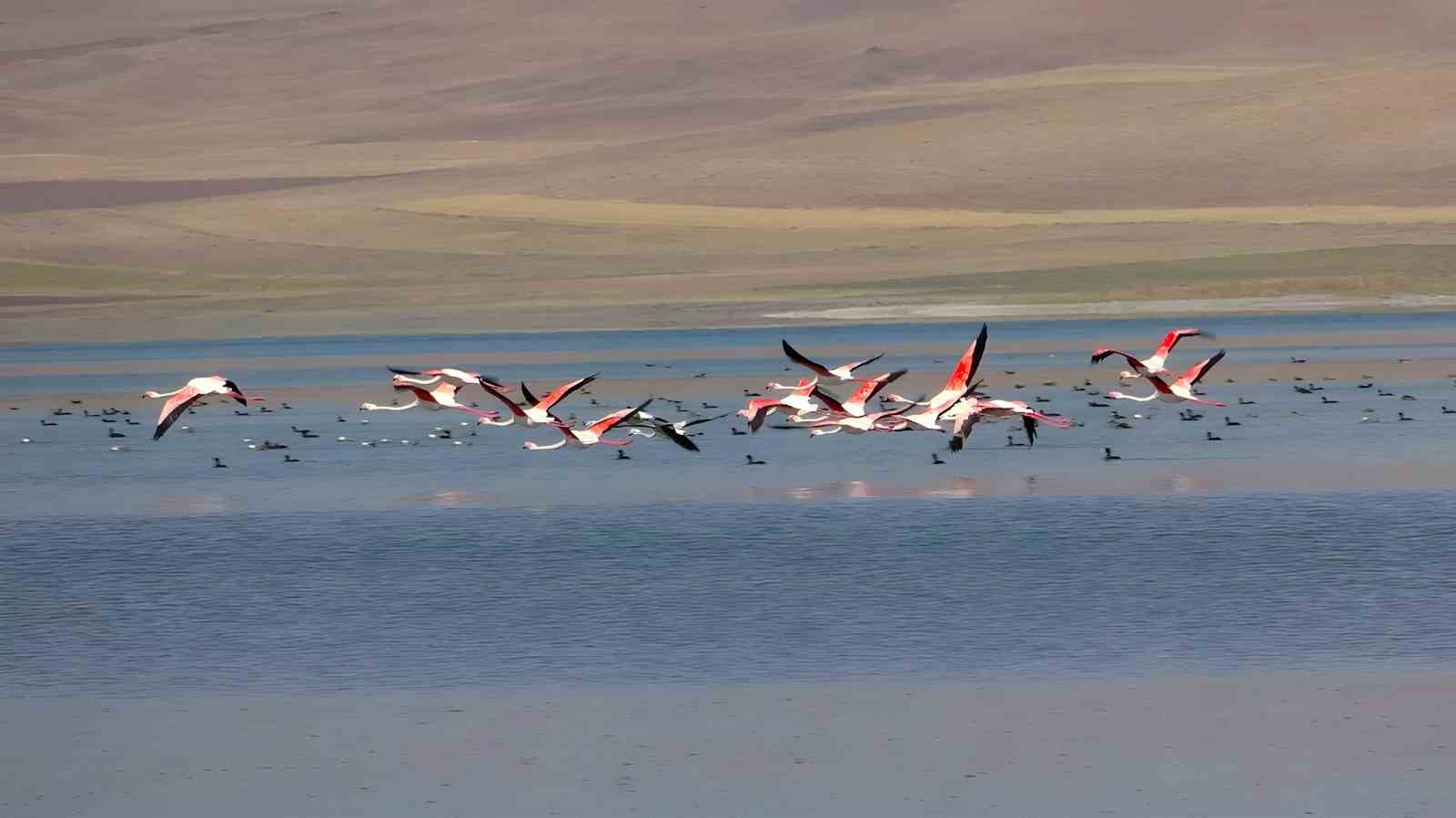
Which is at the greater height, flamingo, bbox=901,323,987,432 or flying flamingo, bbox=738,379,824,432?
flamingo, bbox=901,323,987,432

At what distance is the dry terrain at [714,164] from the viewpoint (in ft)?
196

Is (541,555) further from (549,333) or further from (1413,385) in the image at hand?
(549,333)

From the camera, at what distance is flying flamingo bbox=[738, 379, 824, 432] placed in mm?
22766

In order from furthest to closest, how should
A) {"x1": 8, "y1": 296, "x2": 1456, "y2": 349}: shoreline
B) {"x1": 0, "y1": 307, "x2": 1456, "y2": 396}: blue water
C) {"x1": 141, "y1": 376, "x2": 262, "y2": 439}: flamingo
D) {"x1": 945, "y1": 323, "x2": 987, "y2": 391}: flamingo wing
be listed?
{"x1": 8, "y1": 296, "x2": 1456, "y2": 349}: shoreline
{"x1": 0, "y1": 307, "x2": 1456, "y2": 396}: blue water
{"x1": 141, "y1": 376, "x2": 262, "y2": 439}: flamingo
{"x1": 945, "y1": 323, "x2": 987, "y2": 391}: flamingo wing

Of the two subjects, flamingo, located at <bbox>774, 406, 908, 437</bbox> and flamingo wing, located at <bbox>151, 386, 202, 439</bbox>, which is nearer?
flamingo, located at <bbox>774, 406, 908, 437</bbox>

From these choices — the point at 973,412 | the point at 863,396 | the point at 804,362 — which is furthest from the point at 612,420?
the point at 973,412

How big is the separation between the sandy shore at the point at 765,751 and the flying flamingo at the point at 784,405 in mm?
10103

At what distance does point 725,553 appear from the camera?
17.7 meters

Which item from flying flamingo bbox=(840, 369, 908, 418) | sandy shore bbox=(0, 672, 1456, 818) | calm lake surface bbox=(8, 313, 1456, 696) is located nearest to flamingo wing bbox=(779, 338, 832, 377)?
flying flamingo bbox=(840, 369, 908, 418)

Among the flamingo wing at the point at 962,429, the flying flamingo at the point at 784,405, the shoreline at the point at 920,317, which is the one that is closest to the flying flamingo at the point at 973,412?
the flamingo wing at the point at 962,429

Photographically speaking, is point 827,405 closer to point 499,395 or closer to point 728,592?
point 499,395

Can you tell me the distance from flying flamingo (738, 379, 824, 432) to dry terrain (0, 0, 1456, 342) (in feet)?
88.3

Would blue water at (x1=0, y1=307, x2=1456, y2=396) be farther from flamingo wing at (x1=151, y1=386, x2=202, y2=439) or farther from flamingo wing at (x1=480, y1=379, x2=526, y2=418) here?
flamingo wing at (x1=151, y1=386, x2=202, y2=439)

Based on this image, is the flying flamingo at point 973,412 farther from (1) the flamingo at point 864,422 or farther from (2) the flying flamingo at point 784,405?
(2) the flying flamingo at point 784,405
